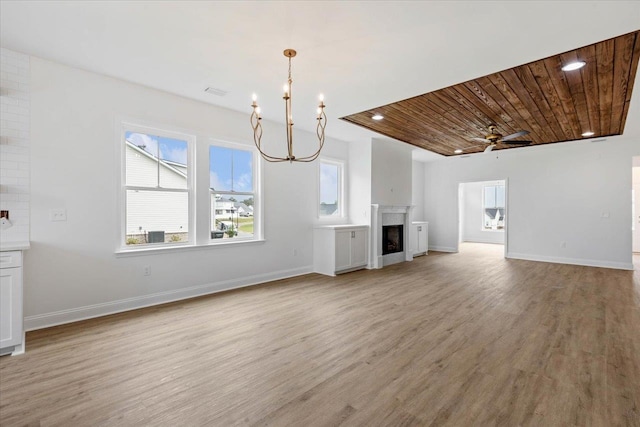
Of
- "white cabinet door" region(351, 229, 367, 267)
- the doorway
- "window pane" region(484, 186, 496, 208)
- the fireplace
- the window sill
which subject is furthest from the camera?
"window pane" region(484, 186, 496, 208)

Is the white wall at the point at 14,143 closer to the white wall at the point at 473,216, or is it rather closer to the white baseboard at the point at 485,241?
the white wall at the point at 473,216

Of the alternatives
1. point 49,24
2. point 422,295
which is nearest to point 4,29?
point 49,24

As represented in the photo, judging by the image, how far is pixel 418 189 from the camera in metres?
9.44

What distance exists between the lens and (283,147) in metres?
5.44

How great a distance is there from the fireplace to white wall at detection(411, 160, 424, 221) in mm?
2133

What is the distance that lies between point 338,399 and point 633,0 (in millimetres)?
3545

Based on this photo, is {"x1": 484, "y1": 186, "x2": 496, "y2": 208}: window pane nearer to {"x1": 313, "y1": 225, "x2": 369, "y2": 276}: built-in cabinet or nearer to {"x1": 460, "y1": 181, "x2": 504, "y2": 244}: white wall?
{"x1": 460, "y1": 181, "x2": 504, "y2": 244}: white wall

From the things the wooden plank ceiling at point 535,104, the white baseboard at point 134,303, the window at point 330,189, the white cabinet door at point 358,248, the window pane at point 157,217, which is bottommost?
the white baseboard at point 134,303

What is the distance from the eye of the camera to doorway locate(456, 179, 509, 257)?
10.9 meters

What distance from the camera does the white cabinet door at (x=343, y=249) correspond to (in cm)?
573

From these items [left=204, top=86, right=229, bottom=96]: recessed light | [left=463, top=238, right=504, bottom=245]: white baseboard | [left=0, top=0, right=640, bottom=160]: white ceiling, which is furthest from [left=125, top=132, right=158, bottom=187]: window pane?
[left=463, top=238, right=504, bottom=245]: white baseboard

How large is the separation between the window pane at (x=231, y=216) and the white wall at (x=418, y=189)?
5.83m

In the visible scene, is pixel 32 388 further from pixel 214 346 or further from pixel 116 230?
pixel 116 230

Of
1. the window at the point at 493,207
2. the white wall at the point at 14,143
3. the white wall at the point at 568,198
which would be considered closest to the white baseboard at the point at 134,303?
the white wall at the point at 14,143
